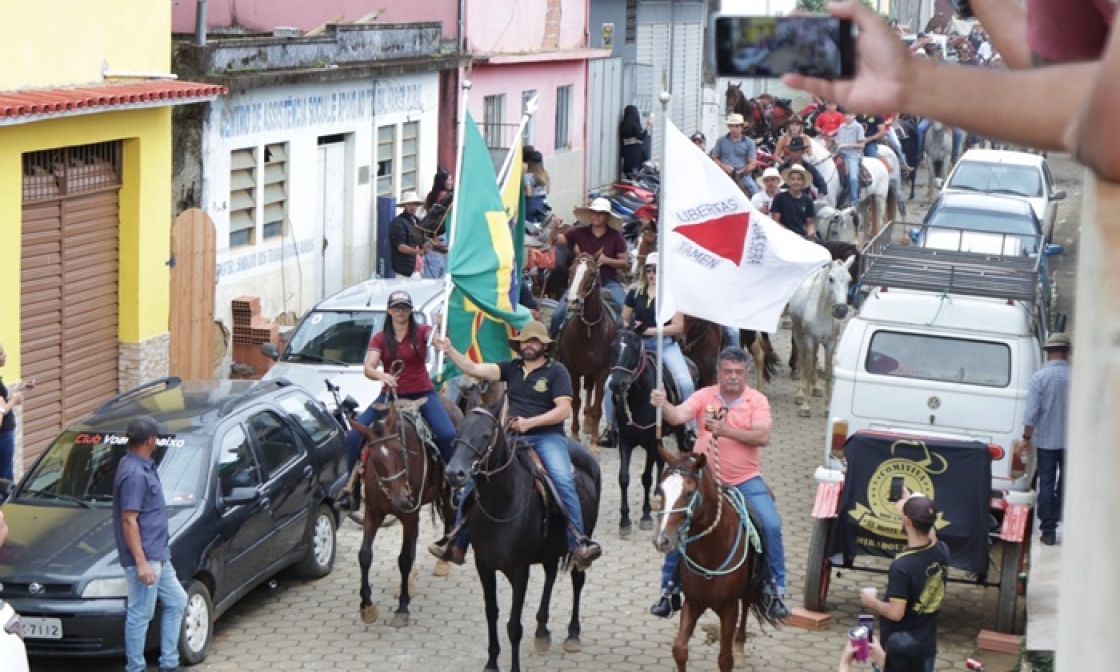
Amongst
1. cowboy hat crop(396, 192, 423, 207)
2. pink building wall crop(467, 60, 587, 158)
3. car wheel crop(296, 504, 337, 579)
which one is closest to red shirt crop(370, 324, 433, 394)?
car wheel crop(296, 504, 337, 579)

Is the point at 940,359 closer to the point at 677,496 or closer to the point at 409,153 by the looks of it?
the point at 677,496

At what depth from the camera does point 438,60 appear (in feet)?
86.9

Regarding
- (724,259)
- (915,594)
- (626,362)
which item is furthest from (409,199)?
(915,594)

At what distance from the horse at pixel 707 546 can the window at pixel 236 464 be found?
319 centimetres

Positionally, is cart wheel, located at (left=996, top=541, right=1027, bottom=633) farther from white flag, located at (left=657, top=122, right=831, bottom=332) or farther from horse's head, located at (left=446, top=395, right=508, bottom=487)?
horse's head, located at (left=446, top=395, right=508, bottom=487)

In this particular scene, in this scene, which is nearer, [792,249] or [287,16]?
[792,249]

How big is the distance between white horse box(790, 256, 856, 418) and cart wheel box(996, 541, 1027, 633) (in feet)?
25.2

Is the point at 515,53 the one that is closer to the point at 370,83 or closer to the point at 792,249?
the point at 370,83

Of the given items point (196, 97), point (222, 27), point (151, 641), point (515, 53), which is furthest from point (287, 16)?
point (151, 641)

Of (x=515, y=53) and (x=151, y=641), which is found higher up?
(x=515, y=53)

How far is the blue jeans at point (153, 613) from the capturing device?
10.8 meters

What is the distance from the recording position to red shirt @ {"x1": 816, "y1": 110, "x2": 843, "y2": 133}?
37.0 m

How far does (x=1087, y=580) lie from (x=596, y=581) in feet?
38.0

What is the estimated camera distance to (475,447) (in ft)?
36.2
